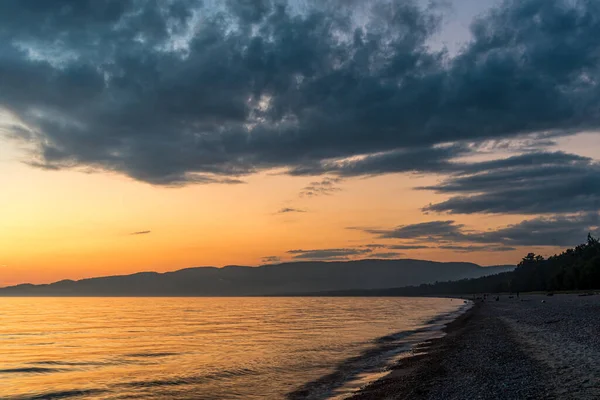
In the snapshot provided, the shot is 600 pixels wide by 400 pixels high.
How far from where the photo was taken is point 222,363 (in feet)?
116

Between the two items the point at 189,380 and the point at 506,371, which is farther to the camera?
the point at 189,380

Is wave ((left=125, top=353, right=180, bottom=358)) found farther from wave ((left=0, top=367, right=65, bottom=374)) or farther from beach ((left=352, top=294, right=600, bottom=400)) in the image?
beach ((left=352, top=294, right=600, bottom=400))

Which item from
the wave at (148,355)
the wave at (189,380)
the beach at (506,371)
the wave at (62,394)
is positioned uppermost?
the beach at (506,371)

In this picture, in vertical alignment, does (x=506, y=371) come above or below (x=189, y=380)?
above

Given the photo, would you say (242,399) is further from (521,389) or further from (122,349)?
(122,349)

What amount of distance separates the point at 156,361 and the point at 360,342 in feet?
58.7

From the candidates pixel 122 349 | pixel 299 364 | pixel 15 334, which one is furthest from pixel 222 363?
pixel 15 334

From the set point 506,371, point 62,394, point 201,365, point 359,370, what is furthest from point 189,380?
point 506,371

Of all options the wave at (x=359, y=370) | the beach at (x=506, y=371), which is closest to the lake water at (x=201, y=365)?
the wave at (x=359, y=370)

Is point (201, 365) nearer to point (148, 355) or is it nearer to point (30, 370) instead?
point (148, 355)

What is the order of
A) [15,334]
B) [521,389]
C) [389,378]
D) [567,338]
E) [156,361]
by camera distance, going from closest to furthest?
[521,389] < [389,378] < [567,338] < [156,361] < [15,334]

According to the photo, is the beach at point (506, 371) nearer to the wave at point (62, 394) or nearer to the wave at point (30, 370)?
the wave at point (62, 394)

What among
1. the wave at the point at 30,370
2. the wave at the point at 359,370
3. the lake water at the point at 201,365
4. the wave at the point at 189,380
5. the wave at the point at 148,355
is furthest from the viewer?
the wave at the point at 148,355

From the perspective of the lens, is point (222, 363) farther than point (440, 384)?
Yes
